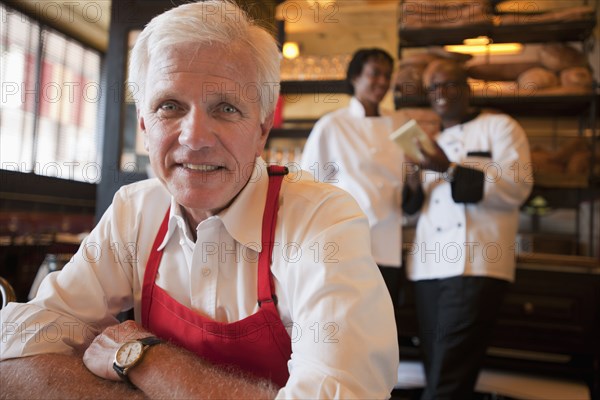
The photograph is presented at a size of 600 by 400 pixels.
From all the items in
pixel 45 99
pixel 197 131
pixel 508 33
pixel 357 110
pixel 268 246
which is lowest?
pixel 268 246

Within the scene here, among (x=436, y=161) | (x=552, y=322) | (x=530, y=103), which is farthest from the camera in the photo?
(x=530, y=103)

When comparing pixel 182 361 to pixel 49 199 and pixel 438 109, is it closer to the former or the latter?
pixel 438 109

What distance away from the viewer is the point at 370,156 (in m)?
2.28

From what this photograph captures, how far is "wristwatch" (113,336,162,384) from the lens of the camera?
2.98 ft

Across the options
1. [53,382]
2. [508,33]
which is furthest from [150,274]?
[508,33]

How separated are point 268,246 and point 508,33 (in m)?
2.77

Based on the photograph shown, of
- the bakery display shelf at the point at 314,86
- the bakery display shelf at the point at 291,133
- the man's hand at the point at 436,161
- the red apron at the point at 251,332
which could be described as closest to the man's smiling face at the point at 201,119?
the red apron at the point at 251,332

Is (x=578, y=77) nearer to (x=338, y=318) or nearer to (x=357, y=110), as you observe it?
(x=357, y=110)

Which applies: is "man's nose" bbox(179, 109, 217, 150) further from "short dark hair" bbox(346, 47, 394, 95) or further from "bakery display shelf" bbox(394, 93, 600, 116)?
"bakery display shelf" bbox(394, 93, 600, 116)

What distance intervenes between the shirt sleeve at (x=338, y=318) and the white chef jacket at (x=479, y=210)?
1282 millimetres

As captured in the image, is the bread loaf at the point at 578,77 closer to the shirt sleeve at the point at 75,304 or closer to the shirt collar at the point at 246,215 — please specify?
the shirt collar at the point at 246,215

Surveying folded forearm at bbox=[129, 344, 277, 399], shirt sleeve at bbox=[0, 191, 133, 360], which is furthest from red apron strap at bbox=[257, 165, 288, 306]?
shirt sleeve at bbox=[0, 191, 133, 360]

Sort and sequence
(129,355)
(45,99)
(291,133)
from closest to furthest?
(129,355)
(291,133)
(45,99)

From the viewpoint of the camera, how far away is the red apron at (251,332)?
3.19 feet
